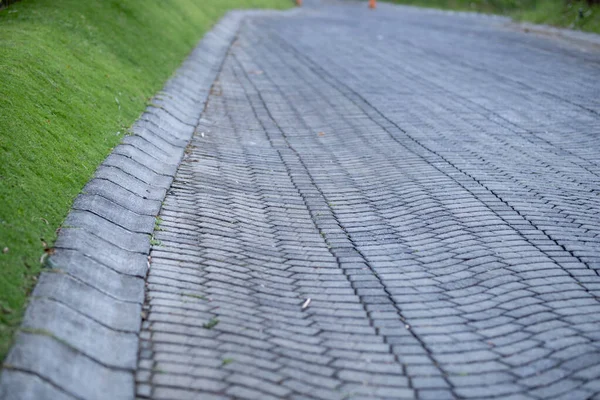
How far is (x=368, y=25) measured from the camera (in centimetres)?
2600

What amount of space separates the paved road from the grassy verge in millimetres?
11630

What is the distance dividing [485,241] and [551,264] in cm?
64

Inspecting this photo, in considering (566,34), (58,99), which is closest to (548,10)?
(566,34)

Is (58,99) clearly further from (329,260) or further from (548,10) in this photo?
(548,10)

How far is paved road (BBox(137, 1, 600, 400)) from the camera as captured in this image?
14.9ft

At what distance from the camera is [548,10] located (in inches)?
1065

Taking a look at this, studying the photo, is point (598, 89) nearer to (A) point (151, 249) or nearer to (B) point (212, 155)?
(B) point (212, 155)

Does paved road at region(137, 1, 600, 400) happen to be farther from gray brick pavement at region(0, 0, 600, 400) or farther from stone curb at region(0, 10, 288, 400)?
stone curb at region(0, 10, 288, 400)

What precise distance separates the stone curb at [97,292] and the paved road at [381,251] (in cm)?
16

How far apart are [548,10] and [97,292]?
25.6 m

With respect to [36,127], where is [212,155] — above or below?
below

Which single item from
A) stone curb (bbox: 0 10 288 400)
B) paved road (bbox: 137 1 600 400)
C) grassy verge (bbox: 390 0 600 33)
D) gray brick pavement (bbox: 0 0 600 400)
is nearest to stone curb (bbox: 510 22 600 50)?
grassy verge (bbox: 390 0 600 33)

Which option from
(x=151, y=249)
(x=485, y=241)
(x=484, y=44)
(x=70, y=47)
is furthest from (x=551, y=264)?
(x=484, y=44)

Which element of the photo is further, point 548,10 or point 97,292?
point 548,10
